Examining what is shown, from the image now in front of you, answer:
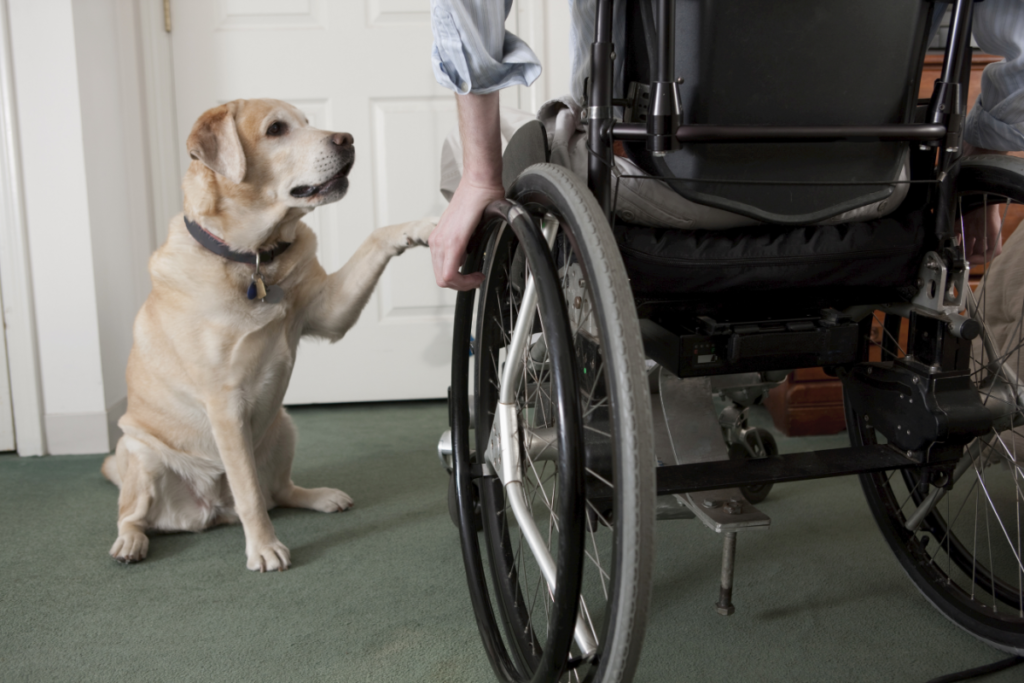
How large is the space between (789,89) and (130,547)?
1.35 m

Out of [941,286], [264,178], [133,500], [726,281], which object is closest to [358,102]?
[264,178]

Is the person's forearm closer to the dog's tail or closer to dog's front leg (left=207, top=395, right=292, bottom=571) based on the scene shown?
dog's front leg (left=207, top=395, right=292, bottom=571)

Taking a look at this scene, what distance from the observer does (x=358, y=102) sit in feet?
7.34

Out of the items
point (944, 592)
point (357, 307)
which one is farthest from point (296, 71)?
point (944, 592)

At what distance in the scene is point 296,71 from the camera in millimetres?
2203

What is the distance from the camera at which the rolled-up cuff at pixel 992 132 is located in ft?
2.98

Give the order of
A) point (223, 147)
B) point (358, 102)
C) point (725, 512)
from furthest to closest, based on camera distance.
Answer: point (358, 102)
point (223, 147)
point (725, 512)

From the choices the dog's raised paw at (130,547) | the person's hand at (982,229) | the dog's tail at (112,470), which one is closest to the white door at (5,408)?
the dog's tail at (112,470)

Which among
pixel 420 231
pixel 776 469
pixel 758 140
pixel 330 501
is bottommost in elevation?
pixel 330 501

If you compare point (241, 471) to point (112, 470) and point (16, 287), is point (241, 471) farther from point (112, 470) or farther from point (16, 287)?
point (16, 287)

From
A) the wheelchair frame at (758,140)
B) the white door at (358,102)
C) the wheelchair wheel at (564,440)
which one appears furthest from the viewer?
the white door at (358,102)

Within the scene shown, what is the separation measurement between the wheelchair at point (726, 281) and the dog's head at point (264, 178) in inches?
20.1

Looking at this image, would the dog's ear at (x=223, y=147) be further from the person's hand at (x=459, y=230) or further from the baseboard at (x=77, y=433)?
the baseboard at (x=77, y=433)

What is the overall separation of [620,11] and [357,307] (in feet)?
2.92
